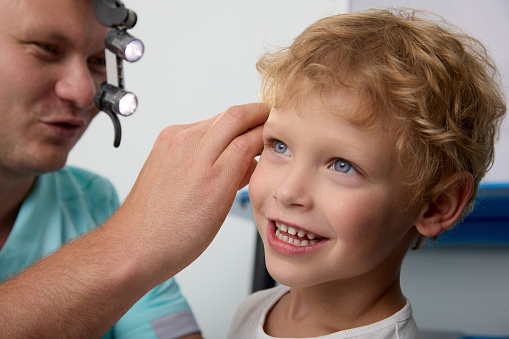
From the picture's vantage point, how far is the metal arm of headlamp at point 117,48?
3.97 ft

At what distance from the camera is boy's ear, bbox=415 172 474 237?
89cm

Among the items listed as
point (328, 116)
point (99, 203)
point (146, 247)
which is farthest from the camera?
point (99, 203)

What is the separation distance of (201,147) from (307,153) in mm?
193

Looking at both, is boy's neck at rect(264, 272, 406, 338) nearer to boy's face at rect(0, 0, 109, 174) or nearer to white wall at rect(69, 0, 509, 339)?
boy's face at rect(0, 0, 109, 174)

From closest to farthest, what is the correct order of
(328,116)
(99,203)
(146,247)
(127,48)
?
(328,116) < (146,247) < (127,48) < (99,203)

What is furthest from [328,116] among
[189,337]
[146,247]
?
[189,337]

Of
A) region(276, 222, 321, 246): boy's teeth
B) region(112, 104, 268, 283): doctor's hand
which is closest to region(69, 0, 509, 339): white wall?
region(112, 104, 268, 283): doctor's hand

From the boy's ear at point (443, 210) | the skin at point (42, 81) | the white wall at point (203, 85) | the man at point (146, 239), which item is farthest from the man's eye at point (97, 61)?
the boy's ear at point (443, 210)

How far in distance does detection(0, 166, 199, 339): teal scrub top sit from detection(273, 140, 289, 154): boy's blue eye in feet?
1.92

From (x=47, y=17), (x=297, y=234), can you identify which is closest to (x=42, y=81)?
(x=47, y=17)

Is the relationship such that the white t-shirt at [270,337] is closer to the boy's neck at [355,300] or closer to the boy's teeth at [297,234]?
A: the boy's neck at [355,300]

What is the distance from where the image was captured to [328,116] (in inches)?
31.8

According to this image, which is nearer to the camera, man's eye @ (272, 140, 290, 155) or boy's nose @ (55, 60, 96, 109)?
man's eye @ (272, 140, 290, 155)

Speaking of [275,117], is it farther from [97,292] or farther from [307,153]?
[97,292]
